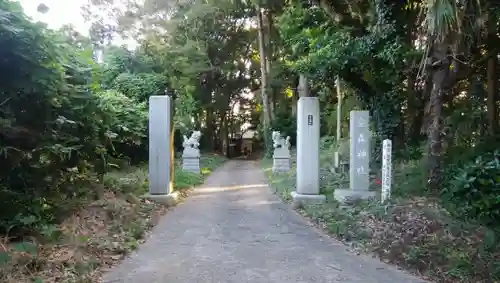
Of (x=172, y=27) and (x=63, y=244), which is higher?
(x=172, y=27)

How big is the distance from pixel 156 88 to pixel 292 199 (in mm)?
9932

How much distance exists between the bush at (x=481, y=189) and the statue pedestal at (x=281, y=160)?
35.7ft

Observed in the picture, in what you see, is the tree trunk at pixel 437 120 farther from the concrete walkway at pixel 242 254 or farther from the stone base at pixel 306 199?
the concrete walkway at pixel 242 254

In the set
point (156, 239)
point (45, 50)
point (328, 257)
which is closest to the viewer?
point (45, 50)

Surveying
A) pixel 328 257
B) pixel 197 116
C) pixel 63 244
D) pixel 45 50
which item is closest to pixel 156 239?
pixel 63 244

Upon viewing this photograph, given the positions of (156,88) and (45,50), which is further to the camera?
(156,88)

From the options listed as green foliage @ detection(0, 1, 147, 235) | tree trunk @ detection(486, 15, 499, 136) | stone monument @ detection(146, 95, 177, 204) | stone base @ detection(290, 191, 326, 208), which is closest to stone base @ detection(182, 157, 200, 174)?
stone monument @ detection(146, 95, 177, 204)

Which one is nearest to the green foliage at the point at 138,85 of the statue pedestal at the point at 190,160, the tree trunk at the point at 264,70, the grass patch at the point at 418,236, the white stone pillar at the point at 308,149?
the statue pedestal at the point at 190,160

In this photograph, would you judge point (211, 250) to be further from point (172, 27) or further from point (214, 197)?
point (172, 27)

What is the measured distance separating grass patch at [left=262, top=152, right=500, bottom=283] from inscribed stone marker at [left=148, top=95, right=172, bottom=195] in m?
3.30

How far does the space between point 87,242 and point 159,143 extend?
421 centimetres

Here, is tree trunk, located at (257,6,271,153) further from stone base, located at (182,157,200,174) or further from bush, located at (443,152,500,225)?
bush, located at (443,152,500,225)

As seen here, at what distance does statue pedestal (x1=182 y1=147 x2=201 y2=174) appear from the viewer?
16.4m

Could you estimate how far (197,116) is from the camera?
28156 millimetres
